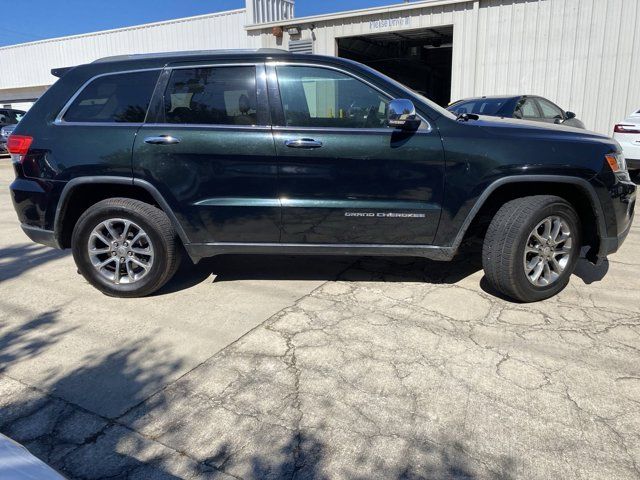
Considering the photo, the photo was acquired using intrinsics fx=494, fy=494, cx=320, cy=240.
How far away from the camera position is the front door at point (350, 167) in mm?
3623

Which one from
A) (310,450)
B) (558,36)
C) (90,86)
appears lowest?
(310,450)

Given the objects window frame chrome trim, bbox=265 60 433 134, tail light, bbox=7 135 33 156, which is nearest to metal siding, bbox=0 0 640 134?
window frame chrome trim, bbox=265 60 433 134

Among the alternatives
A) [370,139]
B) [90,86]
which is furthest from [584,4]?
[90,86]

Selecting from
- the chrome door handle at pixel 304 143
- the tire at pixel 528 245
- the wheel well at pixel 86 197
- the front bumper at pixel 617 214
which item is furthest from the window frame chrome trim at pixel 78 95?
the front bumper at pixel 617 214

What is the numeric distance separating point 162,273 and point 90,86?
1581 mm

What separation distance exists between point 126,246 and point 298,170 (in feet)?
5.03

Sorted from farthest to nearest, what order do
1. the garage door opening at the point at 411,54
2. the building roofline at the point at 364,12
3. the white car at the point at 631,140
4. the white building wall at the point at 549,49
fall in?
1. the garage door opening at the point at 411,54
2. the building roofline at the point at 364,12
3. the white building wall at the point at 549,49
4. the white car at the point at 631,140

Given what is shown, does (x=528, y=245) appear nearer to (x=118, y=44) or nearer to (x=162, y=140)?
(x=162, y=140)

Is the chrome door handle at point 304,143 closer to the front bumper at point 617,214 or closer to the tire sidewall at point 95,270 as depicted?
the tire sidewall at point 95,270

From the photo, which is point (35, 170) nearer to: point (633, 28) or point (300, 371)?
point (300, 371)

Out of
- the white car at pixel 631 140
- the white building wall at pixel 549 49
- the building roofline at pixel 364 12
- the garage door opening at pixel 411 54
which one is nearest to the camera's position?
the white car at pixel 631 140

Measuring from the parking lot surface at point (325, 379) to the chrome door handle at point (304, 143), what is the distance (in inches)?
48.5

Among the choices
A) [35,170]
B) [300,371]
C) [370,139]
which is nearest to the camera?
[300,371]

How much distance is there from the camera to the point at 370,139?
3.63 metres
